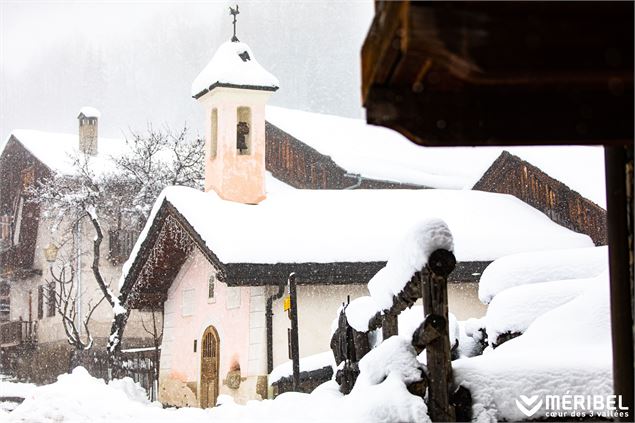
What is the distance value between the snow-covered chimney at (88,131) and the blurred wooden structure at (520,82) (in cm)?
3461

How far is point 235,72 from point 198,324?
5398 millimetres

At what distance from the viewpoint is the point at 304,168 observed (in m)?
32.5

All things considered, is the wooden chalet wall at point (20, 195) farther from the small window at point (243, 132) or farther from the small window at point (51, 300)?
the small window at point (243, 132)

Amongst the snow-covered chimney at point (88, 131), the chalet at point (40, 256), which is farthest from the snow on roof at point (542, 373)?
the snow-covered chimney at point (88, 131)

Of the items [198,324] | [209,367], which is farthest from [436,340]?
[198,324]

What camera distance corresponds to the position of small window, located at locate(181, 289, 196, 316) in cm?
2014

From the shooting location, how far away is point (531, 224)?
20.8m

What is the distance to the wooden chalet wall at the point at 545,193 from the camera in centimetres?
2100

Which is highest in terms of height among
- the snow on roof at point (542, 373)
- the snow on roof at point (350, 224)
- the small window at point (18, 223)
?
the small window at point (18, 223)

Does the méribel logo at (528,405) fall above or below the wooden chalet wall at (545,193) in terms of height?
below

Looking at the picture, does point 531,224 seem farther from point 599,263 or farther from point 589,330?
point 589,330

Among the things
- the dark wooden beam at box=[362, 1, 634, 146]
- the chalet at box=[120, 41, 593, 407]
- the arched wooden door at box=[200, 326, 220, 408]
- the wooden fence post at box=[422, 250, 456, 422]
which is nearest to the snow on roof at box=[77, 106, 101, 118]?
the chalet at box=[120, 41, 593, 407]

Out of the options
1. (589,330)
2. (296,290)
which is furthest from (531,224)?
(589,330)

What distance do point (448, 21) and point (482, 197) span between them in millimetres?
20292
